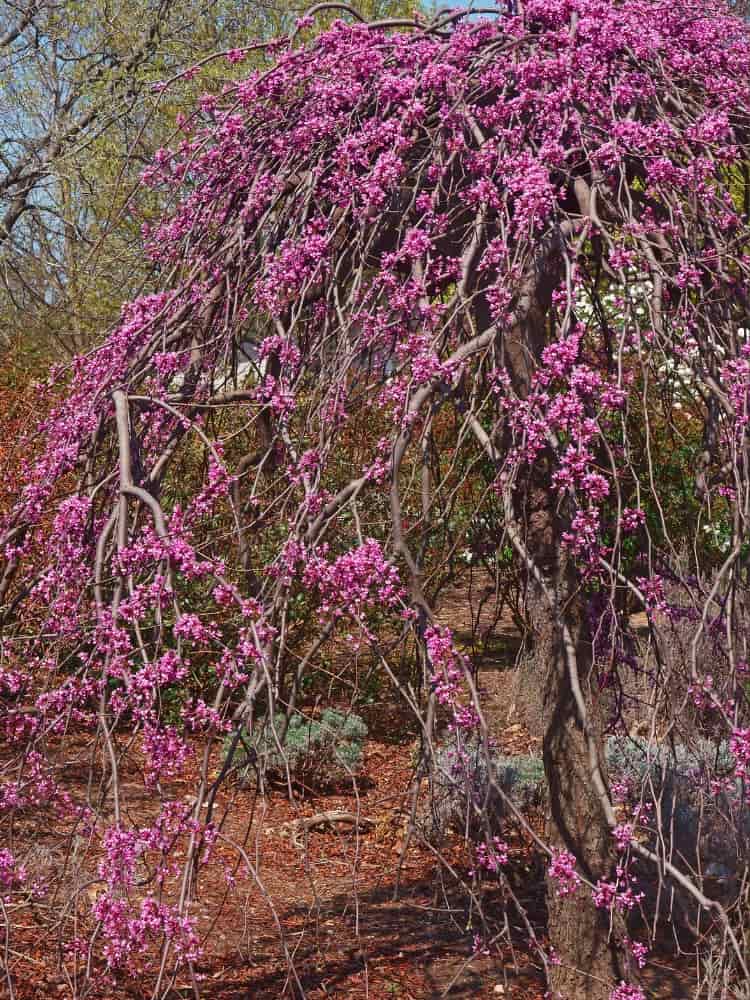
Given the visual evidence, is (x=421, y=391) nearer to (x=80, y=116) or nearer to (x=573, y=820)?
(x=573, y=820)

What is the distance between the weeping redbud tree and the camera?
2.08 m

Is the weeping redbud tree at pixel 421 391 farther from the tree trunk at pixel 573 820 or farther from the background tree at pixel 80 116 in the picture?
the background tree at pixel 80 116

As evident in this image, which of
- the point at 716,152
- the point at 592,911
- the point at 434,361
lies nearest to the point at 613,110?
the point at 716,152

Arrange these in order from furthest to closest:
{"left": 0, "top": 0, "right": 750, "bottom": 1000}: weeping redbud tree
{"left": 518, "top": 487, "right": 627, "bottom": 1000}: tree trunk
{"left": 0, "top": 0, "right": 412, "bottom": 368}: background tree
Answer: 1. {"left": 0, "top": 0, "right": 412, "bottom": 368}: background tree
2. {"left": 518, "top": 487, "right": 627, "bottom": 1000}: tree trunk
3. {"left": 0, "top": 0, "right": 750, "bottom": 1000}: weeping redbud tree

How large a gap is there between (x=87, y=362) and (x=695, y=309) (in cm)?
155

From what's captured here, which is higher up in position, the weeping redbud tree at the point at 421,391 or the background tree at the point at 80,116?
the background tree at the point at 80,116

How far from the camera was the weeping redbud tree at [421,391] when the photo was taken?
2.08 meters

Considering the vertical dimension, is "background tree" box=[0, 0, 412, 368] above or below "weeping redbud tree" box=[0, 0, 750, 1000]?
above

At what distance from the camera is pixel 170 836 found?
6.66 feet

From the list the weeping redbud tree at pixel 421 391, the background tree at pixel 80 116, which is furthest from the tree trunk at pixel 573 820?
the background tree at pixel 80 116

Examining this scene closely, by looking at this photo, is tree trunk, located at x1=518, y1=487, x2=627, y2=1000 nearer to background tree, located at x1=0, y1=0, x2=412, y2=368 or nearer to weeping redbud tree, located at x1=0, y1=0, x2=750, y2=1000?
weeping redbud tree, located at x1=0, y1=0, x2=750, y2=1000

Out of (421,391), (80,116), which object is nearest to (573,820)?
(421,391)

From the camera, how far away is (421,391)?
221 cm

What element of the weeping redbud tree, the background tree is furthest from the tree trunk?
the background tree
